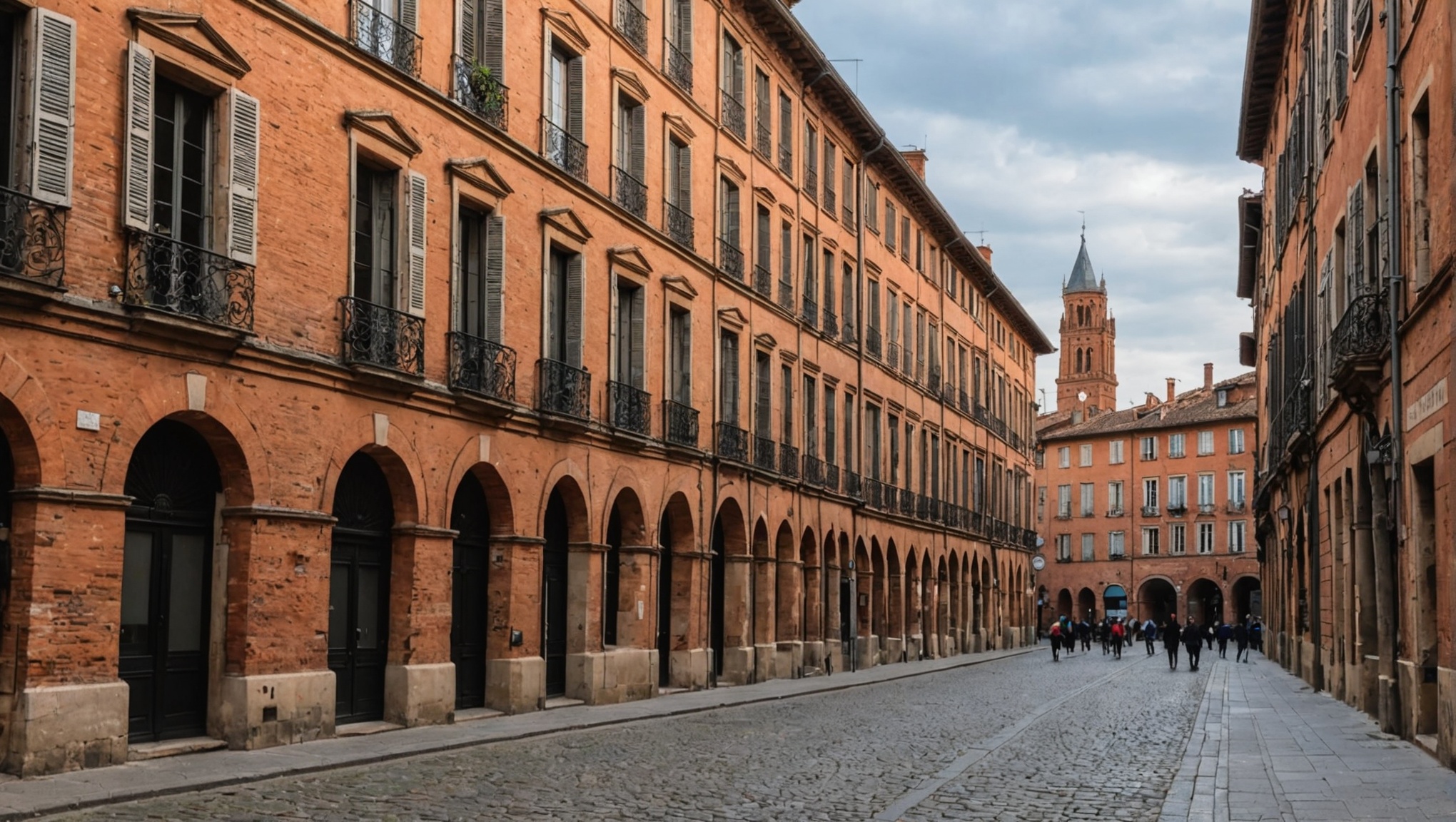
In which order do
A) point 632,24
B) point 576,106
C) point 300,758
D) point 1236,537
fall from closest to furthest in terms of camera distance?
point 300,758, point 576,106, point 632,24, point 1236,537

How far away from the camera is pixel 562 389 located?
25.0m

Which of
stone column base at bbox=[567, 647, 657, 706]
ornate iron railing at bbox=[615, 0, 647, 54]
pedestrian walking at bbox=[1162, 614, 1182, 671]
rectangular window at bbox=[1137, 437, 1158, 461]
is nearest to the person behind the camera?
stone column base at bbox=[567, 647, 657, 706]

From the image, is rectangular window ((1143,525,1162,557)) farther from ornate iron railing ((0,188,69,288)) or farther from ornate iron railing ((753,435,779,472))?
ornate iron railing ((0,188,69,288))

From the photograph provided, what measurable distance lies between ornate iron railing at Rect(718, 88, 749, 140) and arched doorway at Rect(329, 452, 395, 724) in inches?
589

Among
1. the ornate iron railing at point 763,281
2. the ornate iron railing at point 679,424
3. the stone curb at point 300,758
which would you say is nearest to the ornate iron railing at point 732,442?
the ornate iron railing at point 679,424

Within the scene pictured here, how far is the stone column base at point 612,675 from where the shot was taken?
25.6m

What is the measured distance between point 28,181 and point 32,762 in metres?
A: 5.22

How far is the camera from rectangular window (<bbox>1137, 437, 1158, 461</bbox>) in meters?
95.8

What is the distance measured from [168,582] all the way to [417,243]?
590cm

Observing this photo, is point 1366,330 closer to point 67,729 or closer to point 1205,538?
point 67,729

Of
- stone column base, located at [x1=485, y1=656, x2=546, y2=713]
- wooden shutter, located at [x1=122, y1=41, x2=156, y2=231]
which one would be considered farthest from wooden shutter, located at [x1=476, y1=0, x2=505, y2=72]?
stone column base, located at [x1=485, y1=656, x2=546, y2=713]

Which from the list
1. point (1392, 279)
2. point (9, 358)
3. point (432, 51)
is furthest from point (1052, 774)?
point (432, 51)

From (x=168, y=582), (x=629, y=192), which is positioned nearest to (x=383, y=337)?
(x=168, y=582)

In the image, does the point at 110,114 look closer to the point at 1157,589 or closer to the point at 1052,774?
the point at 1052,774
